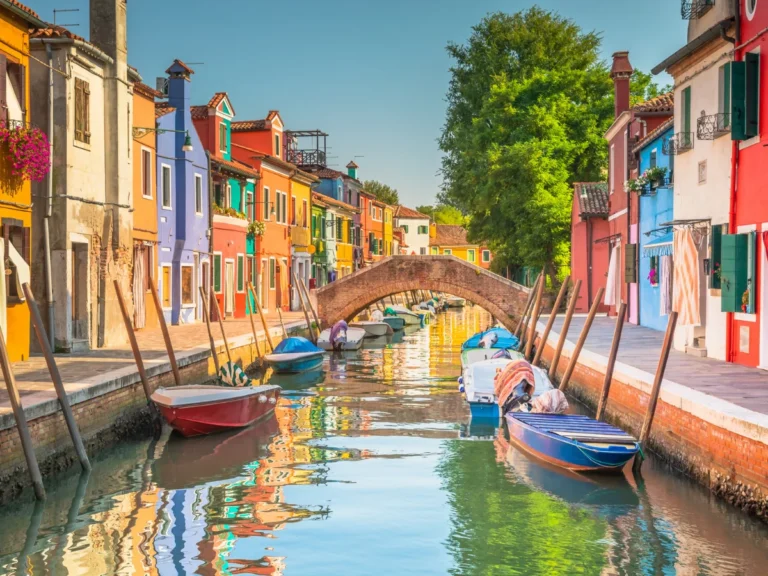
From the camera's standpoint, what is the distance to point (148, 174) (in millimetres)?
24109

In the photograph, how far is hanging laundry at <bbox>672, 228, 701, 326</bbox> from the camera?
53.4ft

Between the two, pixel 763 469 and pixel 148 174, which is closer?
pixel 763 469

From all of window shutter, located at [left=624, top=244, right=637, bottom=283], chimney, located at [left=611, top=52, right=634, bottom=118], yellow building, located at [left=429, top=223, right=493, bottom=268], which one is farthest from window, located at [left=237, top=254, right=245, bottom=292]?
yellow building, located at [left=429, top=223, right=493, bottom=268]

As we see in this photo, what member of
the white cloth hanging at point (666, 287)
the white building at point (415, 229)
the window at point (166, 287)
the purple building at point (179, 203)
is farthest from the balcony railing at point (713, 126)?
the white building at point (415, 229)

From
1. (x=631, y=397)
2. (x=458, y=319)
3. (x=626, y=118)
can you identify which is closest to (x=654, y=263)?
(x=626, y=118)

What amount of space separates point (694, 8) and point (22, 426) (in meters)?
12.2

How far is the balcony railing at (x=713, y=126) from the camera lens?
47.9ft

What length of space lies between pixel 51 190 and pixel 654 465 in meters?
11.1

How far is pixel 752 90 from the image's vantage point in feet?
Result: 45.2

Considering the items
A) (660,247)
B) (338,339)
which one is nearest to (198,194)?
(338,339)

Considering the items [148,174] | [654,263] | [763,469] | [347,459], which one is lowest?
[347,459]

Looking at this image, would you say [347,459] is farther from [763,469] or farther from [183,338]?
[183,338]

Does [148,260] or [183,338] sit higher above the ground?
[148,260]

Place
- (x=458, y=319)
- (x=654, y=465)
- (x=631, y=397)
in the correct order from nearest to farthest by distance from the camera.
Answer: (x=654, y=465) < (x=631, y=397) < (x=458, y=319)
